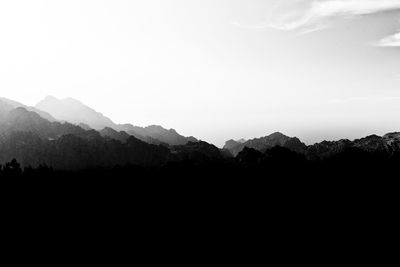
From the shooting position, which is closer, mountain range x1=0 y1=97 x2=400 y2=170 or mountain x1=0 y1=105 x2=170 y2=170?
mountain range x1=0 y1=97 x2=400 y2=170

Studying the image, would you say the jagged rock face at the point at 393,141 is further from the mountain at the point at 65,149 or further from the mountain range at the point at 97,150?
the mountain at the point at 65,149

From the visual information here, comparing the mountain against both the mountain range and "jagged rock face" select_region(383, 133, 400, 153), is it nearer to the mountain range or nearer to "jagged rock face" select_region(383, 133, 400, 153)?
the mountain range

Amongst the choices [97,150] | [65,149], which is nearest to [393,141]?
[97,150]

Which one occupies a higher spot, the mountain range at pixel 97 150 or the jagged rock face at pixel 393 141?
the jagged rock face at pixel 393 141

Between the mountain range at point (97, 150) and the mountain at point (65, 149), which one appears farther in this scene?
the mountain at point (65, 149)

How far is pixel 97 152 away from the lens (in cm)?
18162

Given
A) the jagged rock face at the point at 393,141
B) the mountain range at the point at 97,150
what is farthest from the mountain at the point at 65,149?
the jagged rock face at the point at 393,141

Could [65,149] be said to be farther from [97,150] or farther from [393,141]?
[393,141]

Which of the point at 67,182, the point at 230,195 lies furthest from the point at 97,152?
the point at 230,195

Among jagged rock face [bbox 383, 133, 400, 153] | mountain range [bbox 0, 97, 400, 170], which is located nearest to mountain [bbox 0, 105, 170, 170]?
mountain range [bbox 0, 97, 400, 170]

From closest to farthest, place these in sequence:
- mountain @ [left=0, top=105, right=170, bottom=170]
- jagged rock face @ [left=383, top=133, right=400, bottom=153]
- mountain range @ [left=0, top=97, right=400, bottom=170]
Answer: mountain range @ [left=0, top=97, right=400, bottom=170], mountain @ [left=0, top=105, right=170, bottom=170], jagged rock face @ [left=383, top=133, right=400, bottom=153]

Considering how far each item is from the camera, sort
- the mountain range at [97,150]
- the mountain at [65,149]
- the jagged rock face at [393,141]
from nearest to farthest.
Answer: the mountain range at [97,150] < the mountain at [65,149] < the jagged rock face at [393,141]

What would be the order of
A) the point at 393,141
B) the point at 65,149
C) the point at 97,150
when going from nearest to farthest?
the point at 393,141 < the point at 65,149 < the point at 97,150

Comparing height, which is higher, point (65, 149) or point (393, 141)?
point (393, 141)
